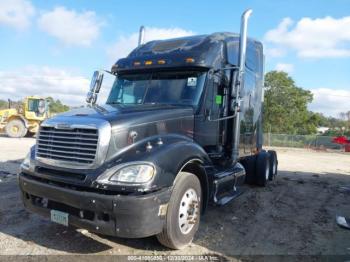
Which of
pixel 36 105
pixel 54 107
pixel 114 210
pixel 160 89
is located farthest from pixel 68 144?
pixel 54 107

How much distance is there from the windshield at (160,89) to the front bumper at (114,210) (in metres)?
2.10

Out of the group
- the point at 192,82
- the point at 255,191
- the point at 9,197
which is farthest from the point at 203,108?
the point at 9,197

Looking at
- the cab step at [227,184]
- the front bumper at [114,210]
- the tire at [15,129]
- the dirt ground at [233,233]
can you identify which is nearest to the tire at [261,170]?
the dirt ground at [233,233]

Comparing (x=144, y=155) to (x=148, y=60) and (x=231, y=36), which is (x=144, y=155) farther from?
(x=231, y=36)

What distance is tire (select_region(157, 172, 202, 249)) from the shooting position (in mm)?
4477

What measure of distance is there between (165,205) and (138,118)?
1.24m

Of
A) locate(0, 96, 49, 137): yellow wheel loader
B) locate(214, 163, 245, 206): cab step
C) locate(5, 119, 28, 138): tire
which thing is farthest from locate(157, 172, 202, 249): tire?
locate(5, 119, 28, 138): tire

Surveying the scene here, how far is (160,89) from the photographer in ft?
20.5

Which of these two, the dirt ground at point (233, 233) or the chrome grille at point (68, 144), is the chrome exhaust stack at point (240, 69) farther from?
the chrome grille at point (68, 144)

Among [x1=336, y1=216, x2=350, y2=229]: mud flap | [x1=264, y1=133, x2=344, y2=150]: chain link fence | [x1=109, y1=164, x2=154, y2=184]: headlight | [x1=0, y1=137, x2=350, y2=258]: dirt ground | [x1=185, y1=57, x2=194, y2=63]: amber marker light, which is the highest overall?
[x1=185, y1=57, x2=194, y2=63]: amber marker light

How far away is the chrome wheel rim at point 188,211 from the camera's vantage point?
476 centimetres

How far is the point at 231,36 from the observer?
7367mm

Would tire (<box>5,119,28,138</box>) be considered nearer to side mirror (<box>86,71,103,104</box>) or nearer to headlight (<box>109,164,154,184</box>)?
side mirror (<box>86,71,103,104</box>)

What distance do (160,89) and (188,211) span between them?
230 cm
